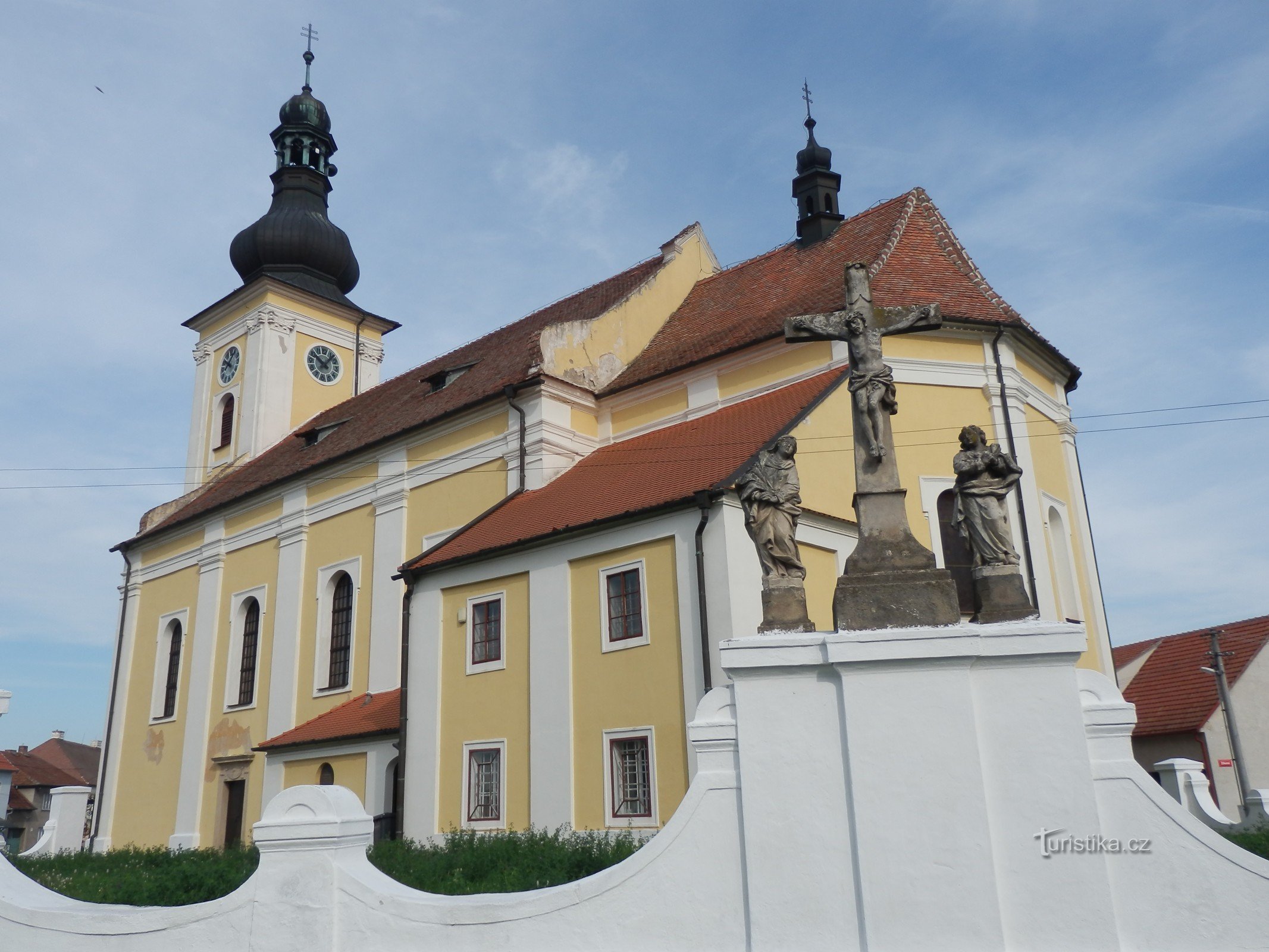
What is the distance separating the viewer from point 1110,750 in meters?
5.00

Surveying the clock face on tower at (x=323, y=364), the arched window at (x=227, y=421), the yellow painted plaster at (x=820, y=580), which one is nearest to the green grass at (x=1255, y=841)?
the yellow painted plaster at (x=820, y=580)

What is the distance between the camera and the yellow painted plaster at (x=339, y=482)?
21828mm

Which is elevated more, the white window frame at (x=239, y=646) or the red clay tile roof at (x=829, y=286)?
the red clay tile roof at (x=829, y=286)

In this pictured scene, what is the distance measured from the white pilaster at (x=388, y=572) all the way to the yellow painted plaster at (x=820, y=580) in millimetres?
8446

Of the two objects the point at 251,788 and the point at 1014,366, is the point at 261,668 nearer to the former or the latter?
the point at 251,788

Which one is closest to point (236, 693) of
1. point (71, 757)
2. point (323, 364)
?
point (323, 364)

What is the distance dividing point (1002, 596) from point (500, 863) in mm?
5220

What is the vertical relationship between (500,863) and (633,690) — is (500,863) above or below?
below

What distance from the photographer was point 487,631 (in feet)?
51.3

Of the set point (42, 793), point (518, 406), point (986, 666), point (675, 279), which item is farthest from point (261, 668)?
point (42, 793)

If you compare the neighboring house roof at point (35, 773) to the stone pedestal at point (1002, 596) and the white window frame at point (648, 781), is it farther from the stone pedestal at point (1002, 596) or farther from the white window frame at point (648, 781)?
the stone pedestal at point (1002, 596)

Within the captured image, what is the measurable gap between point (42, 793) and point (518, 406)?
43.2m

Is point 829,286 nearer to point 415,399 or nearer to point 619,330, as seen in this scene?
point 619,330

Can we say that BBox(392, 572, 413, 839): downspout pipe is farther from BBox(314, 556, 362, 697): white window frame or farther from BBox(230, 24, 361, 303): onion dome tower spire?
BBox(230, 24, 361, 303): onion dome tower spire
